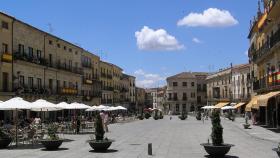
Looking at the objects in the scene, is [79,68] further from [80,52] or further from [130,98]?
[130,98]

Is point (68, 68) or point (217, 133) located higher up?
point (68, 68)

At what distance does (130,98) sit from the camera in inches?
5212

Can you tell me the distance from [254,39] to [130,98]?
80.1 meters

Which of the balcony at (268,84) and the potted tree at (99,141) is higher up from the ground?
the balcony at (268,84)

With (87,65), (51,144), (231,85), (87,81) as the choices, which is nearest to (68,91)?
(87,81)

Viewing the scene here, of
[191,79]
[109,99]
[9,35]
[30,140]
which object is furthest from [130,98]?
[30,140]

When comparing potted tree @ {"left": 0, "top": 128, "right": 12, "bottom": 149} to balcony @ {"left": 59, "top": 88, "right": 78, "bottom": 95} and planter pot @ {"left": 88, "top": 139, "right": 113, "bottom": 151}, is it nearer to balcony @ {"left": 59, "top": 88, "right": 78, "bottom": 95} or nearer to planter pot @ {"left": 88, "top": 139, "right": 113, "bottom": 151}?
planter pot @ {"left": 88, "top": 139, "right": 113, "bottom": 151}

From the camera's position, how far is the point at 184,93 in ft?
459

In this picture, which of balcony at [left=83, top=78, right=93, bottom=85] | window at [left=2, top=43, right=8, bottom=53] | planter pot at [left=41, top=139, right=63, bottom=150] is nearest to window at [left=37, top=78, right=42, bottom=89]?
window at [left=2, top=43, right=8, bottom=53]

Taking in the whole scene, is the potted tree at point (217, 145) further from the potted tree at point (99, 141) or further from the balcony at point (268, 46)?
the balcony at point (268, 46)

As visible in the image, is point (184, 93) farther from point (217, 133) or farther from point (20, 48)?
point (217, 133)

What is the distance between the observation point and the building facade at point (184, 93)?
139750 millimetres

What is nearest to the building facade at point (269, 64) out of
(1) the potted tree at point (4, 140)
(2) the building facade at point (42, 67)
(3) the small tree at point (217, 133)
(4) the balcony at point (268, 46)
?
(4) the balcony at point (268, 46)

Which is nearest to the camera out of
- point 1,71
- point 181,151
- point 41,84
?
point 181,151
